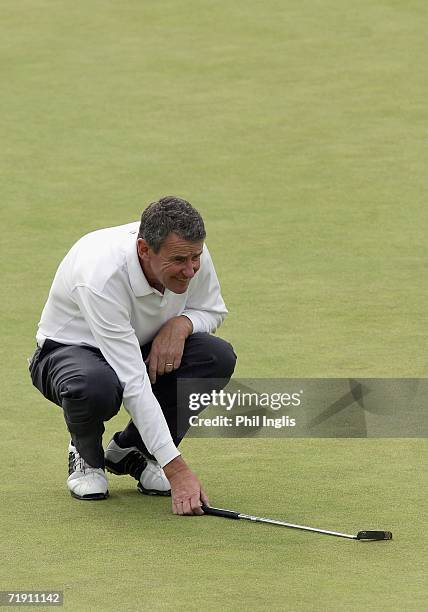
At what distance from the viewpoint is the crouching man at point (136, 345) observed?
4625 millimetres

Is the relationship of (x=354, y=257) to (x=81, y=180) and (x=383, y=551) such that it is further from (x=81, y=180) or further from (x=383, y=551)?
(x=383, y=551)

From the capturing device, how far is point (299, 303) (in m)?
7.02

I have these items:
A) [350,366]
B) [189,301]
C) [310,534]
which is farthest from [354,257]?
[310,534]

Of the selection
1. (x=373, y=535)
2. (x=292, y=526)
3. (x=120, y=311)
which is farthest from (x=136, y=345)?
(x=373, y=535)

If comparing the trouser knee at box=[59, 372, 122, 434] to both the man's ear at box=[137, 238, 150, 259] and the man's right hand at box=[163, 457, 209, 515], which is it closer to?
the man's right hand at box=[163, 457, 209, 515]

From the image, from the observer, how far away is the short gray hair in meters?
4.55

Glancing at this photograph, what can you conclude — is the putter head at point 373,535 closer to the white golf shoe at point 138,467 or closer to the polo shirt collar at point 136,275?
the white golf shoe at point 138,467

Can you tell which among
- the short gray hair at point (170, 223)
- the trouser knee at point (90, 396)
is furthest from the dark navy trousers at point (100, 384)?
the short gray hair at point (170, 223)

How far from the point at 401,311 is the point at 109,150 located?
2.92m

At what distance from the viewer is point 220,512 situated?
4.71 meters

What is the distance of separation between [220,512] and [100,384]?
0.53 m

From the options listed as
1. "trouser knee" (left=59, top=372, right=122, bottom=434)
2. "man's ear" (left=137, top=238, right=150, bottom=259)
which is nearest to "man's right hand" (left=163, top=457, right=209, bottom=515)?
"trouser knee" (left=59, top=372, right=122, bottom=434)

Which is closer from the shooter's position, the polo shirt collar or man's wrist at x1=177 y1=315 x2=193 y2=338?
the polo shirt collar

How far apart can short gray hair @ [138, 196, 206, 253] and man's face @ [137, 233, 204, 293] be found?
0.06ft
